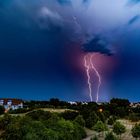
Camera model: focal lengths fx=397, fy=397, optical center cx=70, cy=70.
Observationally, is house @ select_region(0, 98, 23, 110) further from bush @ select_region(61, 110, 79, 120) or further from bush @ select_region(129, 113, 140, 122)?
bush @ select_region(129, 113, 140, 122)

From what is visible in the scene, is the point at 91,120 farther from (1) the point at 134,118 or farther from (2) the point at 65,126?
(2) the point at 65,126

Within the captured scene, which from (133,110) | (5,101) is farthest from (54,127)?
(5,101)

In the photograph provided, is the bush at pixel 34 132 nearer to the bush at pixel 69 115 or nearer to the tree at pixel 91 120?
the tree at pixel 91 120

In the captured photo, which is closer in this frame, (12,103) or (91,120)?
(91,120)

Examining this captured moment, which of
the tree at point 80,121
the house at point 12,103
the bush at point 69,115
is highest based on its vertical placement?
the house at point 12,103

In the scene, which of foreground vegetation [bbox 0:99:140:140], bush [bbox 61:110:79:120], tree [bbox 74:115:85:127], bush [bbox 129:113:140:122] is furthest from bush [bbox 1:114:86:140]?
bush [bbox 129:113:140:122]

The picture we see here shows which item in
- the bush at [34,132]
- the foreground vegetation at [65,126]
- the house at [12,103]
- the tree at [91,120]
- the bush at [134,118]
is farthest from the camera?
the house at [12,103]

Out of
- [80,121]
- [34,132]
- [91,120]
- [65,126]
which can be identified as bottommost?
[34,132]

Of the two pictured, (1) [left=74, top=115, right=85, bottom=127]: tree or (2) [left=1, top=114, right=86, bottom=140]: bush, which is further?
(1) [left=74, top=115, right=85, bottom=127]: tree

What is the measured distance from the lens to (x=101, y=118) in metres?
106

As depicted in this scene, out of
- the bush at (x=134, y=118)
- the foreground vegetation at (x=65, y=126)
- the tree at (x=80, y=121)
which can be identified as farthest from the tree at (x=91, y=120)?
the bush at (x=134, y=118)

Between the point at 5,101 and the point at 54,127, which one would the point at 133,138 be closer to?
the point at 54,127

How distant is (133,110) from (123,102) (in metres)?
20.8

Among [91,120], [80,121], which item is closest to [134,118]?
[91,120]
